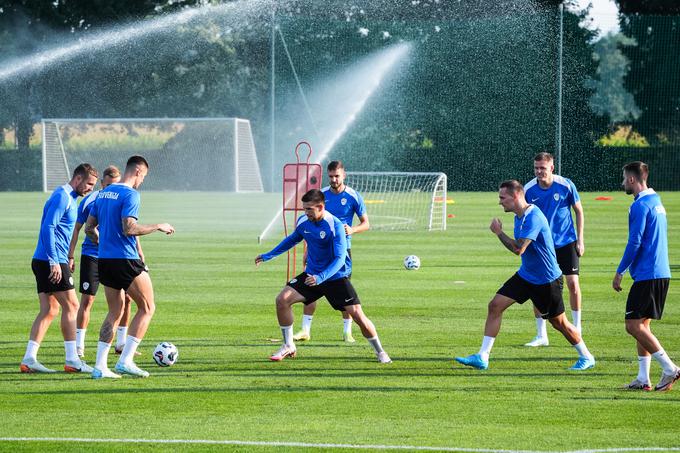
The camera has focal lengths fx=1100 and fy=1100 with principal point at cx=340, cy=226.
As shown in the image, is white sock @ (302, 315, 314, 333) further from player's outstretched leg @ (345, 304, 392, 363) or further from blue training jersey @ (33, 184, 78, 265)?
blue training jersey @ (33, 184, 78, 265)

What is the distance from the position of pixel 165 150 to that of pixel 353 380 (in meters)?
43.5

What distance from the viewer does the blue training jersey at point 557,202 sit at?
13.5 metres

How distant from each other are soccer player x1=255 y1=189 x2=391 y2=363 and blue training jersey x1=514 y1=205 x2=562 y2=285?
5.98 ft

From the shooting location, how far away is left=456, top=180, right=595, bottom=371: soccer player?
11.2 metres

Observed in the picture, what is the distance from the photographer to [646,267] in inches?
407

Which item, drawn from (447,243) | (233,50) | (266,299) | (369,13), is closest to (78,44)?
(233,50)

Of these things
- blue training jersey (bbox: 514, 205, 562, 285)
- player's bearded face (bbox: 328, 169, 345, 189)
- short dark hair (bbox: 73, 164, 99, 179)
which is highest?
short dark hair (bbox: 73, 164, 99, 179)

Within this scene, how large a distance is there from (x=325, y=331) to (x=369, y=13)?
5126cm

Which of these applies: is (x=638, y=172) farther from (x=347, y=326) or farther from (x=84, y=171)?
(x=84, y=171)

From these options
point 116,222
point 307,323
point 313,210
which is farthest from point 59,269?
point 307,323

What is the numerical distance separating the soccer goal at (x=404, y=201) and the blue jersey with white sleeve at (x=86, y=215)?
17632 mm

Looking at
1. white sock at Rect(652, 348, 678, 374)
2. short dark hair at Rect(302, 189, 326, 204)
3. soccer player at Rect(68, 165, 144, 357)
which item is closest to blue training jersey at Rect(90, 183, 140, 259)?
soccer player at Rect(68, 165, 144, 357)

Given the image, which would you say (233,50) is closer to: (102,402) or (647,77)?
(647,77)

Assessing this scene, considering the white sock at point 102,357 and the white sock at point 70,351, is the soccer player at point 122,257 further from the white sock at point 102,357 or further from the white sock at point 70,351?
the white sock at point 70,351
